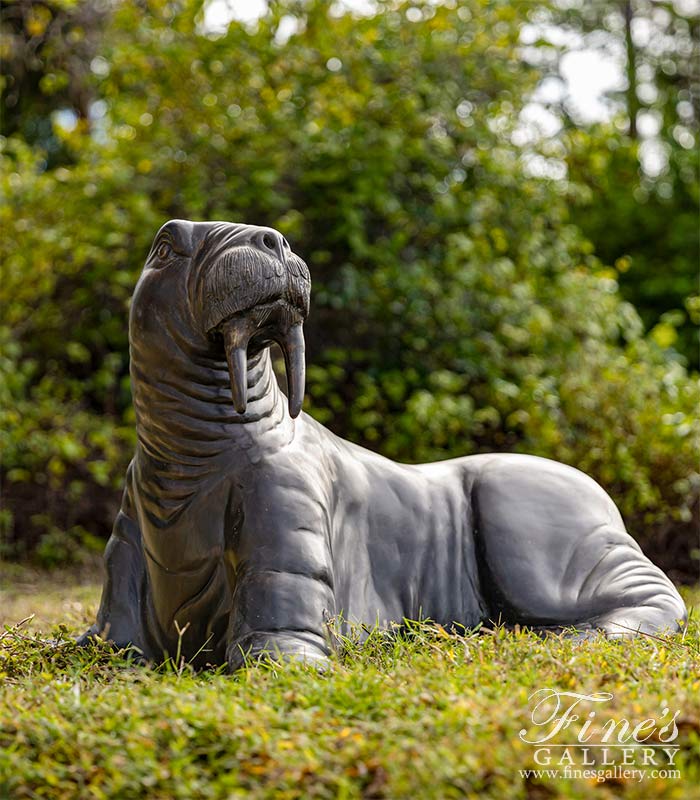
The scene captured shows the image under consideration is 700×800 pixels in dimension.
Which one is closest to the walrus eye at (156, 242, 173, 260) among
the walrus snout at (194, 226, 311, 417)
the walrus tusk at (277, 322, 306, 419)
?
the walrus snout at (194, 226, 311, 417)

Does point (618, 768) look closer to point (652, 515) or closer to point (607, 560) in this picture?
point (607, 560)

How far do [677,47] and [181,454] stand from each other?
16954 mm

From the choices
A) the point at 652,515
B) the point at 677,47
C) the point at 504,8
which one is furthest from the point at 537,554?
the point at 677,47

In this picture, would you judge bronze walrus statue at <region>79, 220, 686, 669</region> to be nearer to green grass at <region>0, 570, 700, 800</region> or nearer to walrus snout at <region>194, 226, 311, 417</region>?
walrus snout at <region>194, 226, 311, 417</region>

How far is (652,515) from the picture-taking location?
7.94 meters

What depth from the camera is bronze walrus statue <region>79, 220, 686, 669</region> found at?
12.0ft

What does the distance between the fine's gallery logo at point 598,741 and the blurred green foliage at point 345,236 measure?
562 cm

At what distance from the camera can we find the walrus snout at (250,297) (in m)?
3.61

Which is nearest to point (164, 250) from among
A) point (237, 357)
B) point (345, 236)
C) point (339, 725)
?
point (237, 357)

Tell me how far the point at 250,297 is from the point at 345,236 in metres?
5.72

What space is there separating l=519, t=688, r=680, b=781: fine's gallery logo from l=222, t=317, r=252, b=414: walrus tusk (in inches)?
52.4

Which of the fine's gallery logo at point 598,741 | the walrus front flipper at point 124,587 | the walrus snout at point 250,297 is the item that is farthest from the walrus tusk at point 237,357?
the fine's gallery logo at point 598,741

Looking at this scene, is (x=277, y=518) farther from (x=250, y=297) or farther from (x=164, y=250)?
(x=164, y=250)

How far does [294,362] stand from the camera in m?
3.77
